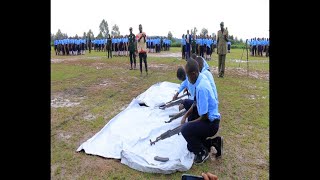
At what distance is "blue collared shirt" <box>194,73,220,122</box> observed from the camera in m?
4.18

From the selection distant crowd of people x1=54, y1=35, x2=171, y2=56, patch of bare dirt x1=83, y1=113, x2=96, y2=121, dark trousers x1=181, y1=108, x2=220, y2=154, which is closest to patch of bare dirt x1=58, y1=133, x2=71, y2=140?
patch of bare dirt x1=83, y1=113, x2=96, y2=121

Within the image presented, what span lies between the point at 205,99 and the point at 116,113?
11.3 ft

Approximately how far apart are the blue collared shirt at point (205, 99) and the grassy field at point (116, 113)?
736 millimetres

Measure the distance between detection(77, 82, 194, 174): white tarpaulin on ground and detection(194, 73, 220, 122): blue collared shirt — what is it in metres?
0.69

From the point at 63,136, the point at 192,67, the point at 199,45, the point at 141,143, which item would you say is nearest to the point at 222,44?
the point at 141,143

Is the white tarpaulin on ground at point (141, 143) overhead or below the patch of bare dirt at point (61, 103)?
below

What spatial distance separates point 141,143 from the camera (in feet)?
16.6

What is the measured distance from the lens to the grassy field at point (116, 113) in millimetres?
4246

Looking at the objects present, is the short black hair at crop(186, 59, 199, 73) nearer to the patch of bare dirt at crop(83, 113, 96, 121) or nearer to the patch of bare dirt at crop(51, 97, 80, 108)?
the patch of bare dirt at crop(83, 113, 96, 121)

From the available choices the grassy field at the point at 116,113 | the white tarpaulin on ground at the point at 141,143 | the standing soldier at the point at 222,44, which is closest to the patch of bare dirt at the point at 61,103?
the grassy field at the point at 116,113

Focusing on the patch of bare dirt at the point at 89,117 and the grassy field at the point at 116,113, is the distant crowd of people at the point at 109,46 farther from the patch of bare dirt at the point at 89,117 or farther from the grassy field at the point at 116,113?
the patch of bare dirt at the point at 89,117

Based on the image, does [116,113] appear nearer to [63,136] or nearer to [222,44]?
[63,136]
